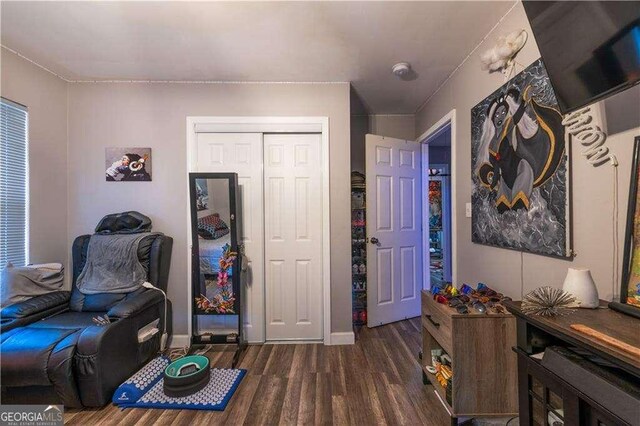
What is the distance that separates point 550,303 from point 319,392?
1.52 meters

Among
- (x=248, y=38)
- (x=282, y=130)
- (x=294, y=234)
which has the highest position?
(x=248, y=38)

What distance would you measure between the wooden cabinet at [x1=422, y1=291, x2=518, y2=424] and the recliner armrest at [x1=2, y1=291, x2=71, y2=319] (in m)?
2.79

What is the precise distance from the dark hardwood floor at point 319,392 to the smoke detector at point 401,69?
251 cm

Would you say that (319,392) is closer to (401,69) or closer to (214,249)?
(214,249)

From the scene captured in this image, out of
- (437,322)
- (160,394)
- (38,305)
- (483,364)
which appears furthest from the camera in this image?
(38,305)

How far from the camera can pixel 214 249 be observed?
7.66 feet

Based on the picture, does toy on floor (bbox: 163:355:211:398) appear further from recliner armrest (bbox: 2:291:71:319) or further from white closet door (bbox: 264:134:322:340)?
recliner armrest (bbox: 2:291:71:319)

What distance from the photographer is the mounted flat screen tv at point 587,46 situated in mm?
872

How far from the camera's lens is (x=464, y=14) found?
1663mm

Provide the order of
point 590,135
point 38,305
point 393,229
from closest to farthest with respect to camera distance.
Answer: point 590,135 < point 38,305 < point 393,229

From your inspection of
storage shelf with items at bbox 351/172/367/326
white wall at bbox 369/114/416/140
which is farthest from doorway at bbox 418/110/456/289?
storage shelf with items at bbox 351/172/367/326

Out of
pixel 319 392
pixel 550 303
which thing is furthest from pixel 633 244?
pixel 319 392

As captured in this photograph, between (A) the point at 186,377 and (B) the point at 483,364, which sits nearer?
(B) the point at 483,364

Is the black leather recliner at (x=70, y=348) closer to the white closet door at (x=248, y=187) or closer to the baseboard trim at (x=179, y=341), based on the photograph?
the baseboard trim at (x=179, y=341)
